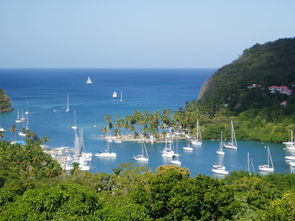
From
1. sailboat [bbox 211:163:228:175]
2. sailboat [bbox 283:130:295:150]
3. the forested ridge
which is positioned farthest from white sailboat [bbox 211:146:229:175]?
the forested ridge

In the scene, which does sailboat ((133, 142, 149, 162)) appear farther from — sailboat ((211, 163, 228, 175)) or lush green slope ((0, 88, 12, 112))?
lush green slope ((0, 88, 12, 112))

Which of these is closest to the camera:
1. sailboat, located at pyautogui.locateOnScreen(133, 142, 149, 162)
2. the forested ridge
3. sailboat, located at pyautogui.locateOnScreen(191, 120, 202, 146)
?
the forested ridge

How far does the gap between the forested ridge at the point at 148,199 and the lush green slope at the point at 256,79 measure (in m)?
31.8

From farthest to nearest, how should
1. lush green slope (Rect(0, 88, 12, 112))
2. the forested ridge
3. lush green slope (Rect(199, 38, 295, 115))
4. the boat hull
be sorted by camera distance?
1. lush green slope (Rect(0, 88, 12, 112))
2. lush green slope (Rect(199, 38, 295, 115))
3. the boat hull
4. the forested ridge

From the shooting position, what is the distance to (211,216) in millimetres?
14969

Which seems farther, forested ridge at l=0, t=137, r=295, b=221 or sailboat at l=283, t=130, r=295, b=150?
sailboat at l=283, t=130, r=295, b=150

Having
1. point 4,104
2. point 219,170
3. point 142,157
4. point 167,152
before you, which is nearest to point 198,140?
point 167,152

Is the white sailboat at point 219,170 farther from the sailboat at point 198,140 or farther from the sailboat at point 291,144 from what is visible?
the sailboat at point 291,144

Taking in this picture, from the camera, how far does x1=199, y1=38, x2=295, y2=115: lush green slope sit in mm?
54781

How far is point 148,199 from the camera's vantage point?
15.3 m

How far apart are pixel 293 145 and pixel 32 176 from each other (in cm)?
2542

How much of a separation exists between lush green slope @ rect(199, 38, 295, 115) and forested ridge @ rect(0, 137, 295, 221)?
31.8m

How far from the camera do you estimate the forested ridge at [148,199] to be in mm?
12062

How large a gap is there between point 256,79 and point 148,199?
50925 mm
